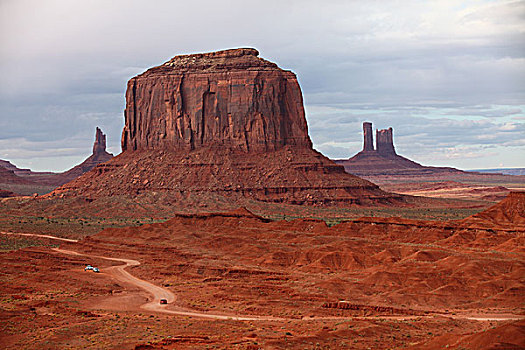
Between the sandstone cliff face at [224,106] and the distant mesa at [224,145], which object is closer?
the distant mesa at [224,145]

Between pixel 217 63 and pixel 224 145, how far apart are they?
1814 cm

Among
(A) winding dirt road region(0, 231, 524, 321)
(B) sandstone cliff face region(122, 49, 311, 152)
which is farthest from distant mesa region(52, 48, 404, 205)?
(A) winding dirt road region(0, 231, 524, 321)

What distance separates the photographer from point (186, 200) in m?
137

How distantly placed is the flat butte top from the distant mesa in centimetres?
22

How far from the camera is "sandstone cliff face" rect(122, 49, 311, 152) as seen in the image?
148m

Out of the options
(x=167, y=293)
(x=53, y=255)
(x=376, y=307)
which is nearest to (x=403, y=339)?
(x=376, y=307)

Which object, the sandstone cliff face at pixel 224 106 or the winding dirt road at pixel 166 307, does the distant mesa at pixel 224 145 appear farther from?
the winding dirt road at pixel 166 307

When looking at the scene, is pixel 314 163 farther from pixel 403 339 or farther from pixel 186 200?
pixel 403 339

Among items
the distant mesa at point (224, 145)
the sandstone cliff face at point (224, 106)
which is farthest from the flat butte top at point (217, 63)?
the distant mesa at point (224, 145)

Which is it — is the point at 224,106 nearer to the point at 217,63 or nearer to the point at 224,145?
the point at 224,145

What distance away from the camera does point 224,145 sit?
5851 inches

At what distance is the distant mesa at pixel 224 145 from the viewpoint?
140125mm

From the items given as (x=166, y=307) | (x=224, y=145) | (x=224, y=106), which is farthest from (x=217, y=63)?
(x=166, y=307)

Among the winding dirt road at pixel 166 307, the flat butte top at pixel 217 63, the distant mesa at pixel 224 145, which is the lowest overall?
the winding dirt road at pixel 166 307
